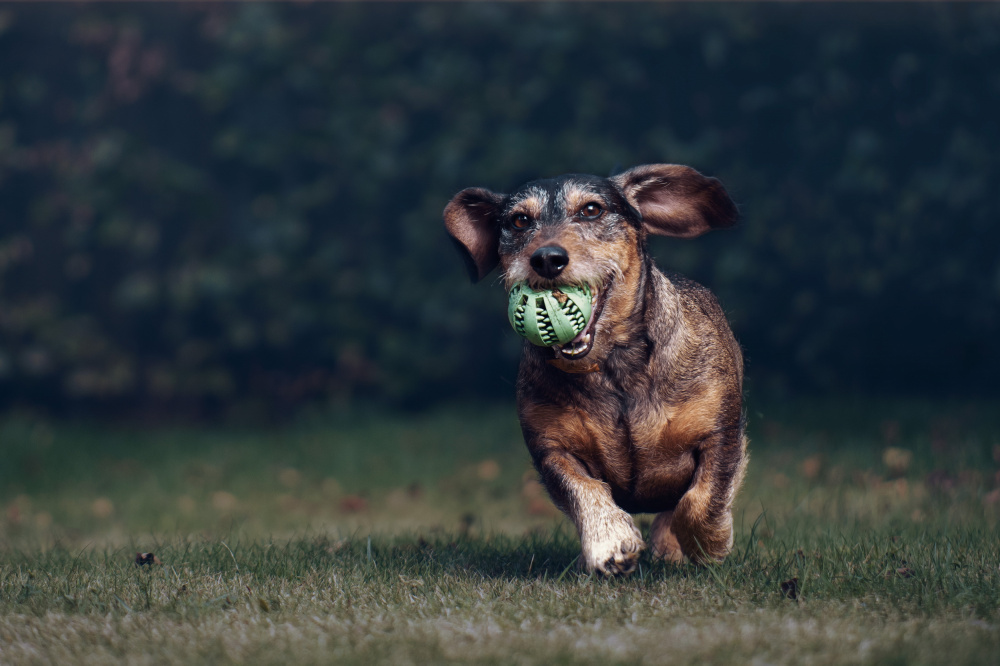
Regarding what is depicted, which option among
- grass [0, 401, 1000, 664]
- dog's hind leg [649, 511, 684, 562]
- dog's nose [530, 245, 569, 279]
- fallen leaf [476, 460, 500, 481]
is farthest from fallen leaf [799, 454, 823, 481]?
dog's nose [530, 245, 569, 279]

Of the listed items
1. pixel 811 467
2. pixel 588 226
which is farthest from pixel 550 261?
pixel 811 467

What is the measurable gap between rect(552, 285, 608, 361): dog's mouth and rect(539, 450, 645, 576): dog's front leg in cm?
41

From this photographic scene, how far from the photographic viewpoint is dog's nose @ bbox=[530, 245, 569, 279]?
3408 millimetres

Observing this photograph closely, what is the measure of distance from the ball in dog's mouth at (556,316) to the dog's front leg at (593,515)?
0.44 metres

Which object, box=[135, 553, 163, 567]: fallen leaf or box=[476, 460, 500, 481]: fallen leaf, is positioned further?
box=[476, 460, 500, 481]: fallen leaf

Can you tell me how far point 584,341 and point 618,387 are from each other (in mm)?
306

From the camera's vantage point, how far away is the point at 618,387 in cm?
370

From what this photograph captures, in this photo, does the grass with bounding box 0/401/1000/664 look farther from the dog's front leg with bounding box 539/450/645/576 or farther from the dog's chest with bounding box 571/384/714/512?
the dog's chest with bounding box 571/384/714/512

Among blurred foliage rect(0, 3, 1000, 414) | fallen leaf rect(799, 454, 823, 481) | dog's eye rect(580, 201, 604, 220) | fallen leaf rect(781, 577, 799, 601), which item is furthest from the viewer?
blurred foliage rect(0, 3, 1000, 414)

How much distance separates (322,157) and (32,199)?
95.6 inches

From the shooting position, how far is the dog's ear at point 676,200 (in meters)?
4.07

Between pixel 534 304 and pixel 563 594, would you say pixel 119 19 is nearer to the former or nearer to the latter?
pixel 534 304

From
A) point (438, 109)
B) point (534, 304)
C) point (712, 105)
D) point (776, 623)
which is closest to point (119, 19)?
point (438, 109)

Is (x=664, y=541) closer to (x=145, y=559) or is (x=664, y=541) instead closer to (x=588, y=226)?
(x=588, y=226)
